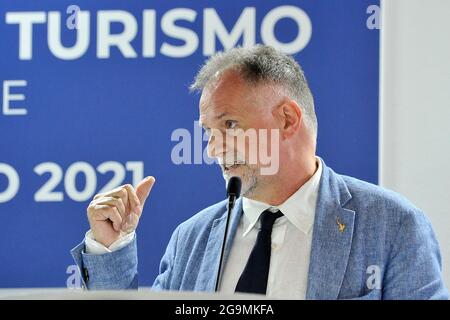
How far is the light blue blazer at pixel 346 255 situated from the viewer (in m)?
1.91

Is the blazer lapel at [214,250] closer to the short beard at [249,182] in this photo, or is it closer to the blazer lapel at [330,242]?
the short beard at [249,182]

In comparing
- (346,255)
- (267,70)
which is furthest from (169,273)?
(267,70)

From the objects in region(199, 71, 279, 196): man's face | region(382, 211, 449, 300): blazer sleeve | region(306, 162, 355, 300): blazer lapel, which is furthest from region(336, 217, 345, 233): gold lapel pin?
region(199, 71, 279, 196): man's face

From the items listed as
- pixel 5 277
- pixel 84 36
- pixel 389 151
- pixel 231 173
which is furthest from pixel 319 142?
pixel 5 277

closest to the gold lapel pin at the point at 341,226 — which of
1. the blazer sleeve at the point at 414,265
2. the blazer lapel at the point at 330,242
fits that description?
the blazer lapel at the point at 330,242

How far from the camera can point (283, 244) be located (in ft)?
6.80

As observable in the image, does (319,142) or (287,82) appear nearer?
(287,82)

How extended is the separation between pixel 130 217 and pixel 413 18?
105 cm

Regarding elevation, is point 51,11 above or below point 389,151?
above

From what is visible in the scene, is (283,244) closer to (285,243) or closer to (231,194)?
(285,243)

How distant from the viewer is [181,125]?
2506 millimetres

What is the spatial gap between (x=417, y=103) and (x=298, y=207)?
0.58 metres
